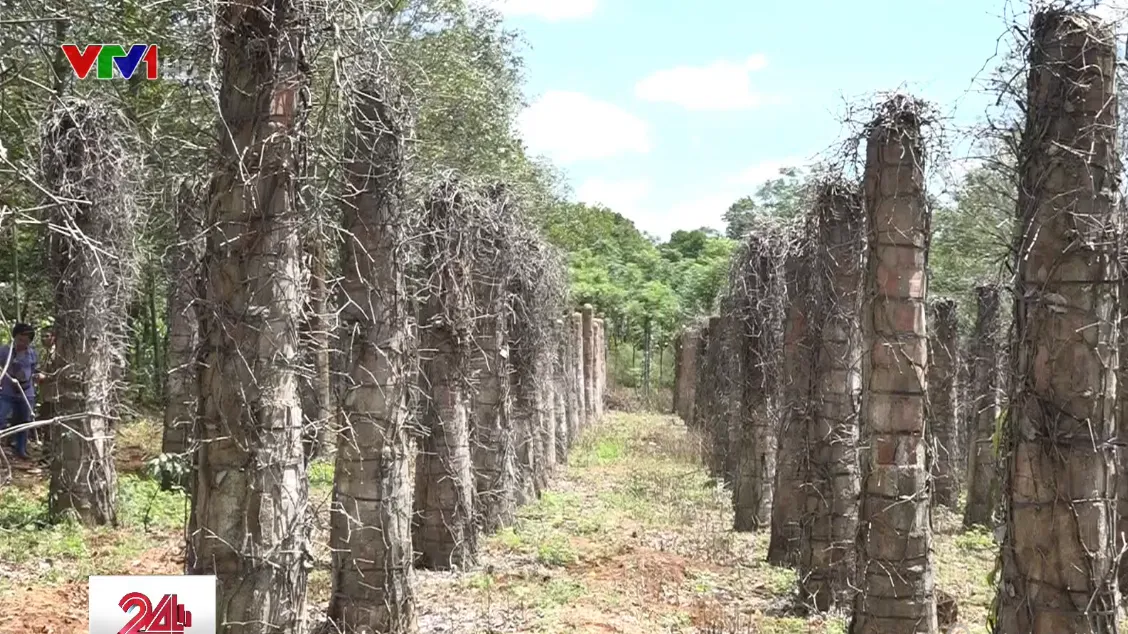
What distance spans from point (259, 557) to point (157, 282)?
1496 centimetres

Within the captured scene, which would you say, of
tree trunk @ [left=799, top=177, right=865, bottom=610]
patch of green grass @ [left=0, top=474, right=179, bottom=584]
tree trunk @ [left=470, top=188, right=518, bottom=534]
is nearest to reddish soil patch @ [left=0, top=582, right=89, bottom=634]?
patch of green grass @ [left=0, top=474, right=179, bottom=584]

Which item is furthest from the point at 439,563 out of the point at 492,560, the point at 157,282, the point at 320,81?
the point at 157,282

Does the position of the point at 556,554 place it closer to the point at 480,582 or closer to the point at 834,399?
the point at 480,582

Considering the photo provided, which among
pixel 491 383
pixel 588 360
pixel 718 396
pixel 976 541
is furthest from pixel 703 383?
pixel 491 383

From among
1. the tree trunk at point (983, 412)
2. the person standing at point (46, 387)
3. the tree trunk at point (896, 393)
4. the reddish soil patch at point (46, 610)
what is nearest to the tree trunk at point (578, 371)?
the tree trunk at point (983, 412)

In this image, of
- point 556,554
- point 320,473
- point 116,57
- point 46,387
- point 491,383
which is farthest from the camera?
point 320,473

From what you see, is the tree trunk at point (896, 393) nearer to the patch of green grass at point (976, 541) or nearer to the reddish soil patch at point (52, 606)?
the reddish soil patch at point (52, 606)

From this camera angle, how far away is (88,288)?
884 cm

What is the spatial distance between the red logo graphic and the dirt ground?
0.99 meters

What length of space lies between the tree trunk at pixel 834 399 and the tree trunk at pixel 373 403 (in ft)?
9.76

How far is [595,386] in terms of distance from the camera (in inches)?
1211

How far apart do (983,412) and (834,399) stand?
5704 millimetres

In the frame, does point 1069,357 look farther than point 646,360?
No

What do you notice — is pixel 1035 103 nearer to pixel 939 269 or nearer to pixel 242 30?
pixel 242 30
